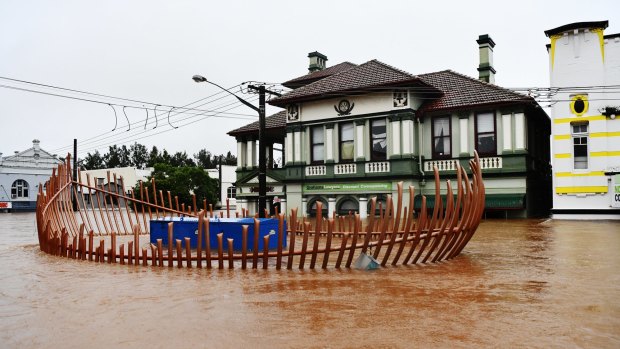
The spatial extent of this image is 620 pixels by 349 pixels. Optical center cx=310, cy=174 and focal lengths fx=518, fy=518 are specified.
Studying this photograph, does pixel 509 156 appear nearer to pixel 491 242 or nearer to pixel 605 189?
pixel 605 189

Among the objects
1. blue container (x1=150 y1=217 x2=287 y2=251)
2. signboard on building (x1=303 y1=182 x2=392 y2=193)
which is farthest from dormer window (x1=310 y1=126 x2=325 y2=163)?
blue container (x1=150 y1=217 x2=287 y2=251)

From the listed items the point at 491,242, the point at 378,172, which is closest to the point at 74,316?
the point at 491,242

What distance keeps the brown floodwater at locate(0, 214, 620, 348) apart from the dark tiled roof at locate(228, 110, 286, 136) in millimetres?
21795

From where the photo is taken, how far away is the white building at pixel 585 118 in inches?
879

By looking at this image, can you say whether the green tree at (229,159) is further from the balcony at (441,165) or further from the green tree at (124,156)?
the balcony at (441,165)

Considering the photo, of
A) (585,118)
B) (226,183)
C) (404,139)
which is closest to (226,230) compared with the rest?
(404,139)

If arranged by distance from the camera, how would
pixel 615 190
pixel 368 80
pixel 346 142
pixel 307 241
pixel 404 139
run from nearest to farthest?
1. pixel 307 241
2. pixel 615 190
3. pixel 404 139
4. pixel 368 80
5. pixel 346 142

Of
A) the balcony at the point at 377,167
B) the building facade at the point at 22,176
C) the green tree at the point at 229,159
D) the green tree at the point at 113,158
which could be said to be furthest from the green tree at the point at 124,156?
the balcony at the point at 377,167

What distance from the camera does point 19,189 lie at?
5706 cm

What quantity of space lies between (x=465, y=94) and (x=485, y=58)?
5433 millimetres

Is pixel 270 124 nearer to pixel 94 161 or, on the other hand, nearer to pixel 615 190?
pixel 615 190

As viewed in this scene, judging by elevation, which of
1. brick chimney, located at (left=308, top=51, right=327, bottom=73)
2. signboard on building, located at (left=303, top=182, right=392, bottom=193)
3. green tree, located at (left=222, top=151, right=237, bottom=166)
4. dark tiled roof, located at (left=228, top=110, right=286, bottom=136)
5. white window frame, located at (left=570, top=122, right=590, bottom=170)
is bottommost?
signboard on building, located at (left=303, top=182, right=392, bottom=193)

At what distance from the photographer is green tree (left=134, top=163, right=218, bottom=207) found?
159 feet

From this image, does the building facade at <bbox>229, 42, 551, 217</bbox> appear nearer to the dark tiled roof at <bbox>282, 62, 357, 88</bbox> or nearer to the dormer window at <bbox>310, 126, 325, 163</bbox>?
the dormer window at <bbox>310, 126, 325, 163</bbox>
